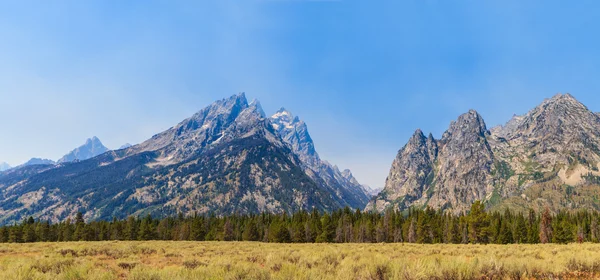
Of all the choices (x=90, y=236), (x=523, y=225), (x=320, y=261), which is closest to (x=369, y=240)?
(x=523, y=225)

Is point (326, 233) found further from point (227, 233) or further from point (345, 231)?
point (227, 233)

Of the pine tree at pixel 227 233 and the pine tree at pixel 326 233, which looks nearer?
the pine tree at pixel 326 233

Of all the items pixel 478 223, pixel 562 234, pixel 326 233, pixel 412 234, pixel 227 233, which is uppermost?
pixel 478 223

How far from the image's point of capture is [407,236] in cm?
11375

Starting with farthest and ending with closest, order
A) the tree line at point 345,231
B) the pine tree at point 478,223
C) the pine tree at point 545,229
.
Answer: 1. the tree line at point 345,231
2. the pine tree at point 545,229
3. the pine tree at point 478,223

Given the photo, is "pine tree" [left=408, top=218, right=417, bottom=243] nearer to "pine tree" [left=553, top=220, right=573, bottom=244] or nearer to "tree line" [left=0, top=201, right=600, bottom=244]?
"tree line" [left=0, top=201, right=600, bottom=244]

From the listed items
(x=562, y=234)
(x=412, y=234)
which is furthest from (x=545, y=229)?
(x=412, y=234)

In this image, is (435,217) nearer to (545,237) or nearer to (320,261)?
(545,237)

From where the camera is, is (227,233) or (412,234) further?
(227,233)

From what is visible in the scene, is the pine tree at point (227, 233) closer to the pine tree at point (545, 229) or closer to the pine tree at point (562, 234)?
the pine tree at point (545, 229)

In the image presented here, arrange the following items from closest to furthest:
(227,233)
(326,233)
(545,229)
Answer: (545,229)
(326,233)
(227,233)

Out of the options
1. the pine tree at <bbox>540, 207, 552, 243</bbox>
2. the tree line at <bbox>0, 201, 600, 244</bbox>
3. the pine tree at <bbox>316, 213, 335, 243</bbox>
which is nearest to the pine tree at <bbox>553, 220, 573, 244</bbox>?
the tree line at <bbox>0, 201, 600, 244</bbox>

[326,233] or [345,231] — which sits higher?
[326,233]

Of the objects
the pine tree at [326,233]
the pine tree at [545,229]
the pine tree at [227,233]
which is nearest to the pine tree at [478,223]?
the pine tree at [545,229]
